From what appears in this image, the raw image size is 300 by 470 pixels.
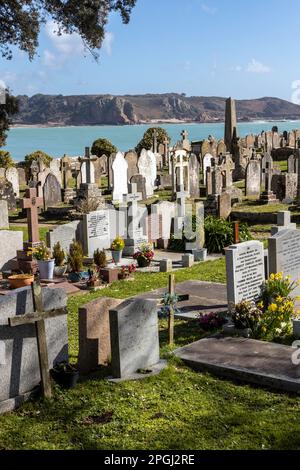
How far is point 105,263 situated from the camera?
1535 cm

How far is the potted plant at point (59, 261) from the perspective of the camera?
48.4 feet

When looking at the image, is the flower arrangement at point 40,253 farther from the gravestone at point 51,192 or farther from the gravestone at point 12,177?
the gravestone at point 12,177

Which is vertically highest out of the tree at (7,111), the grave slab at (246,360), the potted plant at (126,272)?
the tree at (7,111)

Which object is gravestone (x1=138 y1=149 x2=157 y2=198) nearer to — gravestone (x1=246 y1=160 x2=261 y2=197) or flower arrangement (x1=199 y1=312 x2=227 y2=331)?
gravestone (x1=246 y1=160 x2=261 y2=197)

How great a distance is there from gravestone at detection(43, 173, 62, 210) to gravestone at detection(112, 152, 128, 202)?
94.8 inches

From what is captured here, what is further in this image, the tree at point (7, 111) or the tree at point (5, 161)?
the tree at point (5, 161)

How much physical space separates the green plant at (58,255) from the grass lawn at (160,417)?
22.6ft

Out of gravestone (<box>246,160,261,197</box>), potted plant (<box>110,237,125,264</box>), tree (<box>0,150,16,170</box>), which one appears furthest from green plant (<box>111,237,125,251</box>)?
tree (<box>0,150,16,170</box>)

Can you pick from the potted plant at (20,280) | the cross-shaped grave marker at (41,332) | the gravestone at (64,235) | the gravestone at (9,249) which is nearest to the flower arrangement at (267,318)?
the cross-shaped grave marker at (41,332)

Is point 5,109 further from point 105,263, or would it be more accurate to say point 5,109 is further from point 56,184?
point 105,263

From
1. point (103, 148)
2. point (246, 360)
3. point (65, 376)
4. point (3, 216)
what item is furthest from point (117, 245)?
point (103, 148)

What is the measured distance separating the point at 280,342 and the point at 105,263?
263 inches

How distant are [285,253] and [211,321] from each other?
6.17ft
